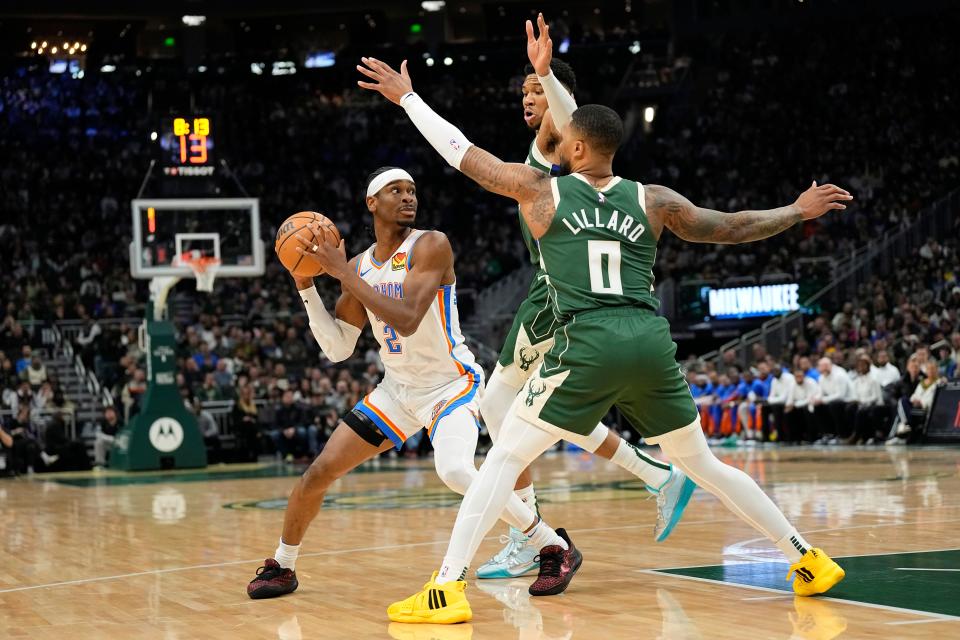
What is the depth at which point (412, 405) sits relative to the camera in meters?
6.34

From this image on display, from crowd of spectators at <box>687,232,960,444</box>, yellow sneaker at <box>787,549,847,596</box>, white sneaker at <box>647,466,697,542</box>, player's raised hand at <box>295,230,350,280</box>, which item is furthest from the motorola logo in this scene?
yellow sneaker at <box>787,549,847,596</box>

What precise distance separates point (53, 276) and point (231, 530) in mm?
20647

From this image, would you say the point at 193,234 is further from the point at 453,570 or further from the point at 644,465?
the point at 453,570

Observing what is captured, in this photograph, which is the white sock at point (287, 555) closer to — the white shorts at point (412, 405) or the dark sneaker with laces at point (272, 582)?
the dark sneaker with laces at point (272, 582)

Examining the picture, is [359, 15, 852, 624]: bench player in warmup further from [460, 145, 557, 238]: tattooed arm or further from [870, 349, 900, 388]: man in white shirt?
[870, 349, 900, 388]: man in white shirt

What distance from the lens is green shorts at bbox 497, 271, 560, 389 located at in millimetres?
6629

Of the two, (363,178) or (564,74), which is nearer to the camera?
(564,74)

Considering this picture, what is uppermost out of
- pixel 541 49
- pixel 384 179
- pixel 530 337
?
pixel 541 49

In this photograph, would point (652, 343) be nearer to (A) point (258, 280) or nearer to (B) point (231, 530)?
(B) point (231, 530)

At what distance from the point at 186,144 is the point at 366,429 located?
13.1 m

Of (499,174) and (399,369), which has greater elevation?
(499,174)

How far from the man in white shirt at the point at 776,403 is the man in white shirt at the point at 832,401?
2.11 ft

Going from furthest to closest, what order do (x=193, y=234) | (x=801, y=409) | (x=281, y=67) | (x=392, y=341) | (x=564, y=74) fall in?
(x=281, y=67) → (x=801, y=409) → (x=193, y=234) → (x=564, y=74) → (x=392, y=341)

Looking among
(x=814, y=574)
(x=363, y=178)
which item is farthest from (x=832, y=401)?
(x=363, y=178)
